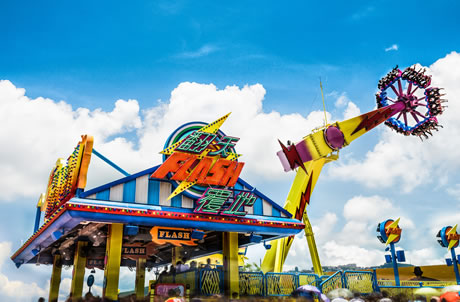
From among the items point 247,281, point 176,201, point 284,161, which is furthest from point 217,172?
point 284,161

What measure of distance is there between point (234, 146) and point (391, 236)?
23087mm

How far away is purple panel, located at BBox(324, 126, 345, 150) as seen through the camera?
32438 mm

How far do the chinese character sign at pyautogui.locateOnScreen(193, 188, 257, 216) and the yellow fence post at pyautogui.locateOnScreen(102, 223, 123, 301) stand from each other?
3685mm

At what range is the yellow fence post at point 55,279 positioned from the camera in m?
26.1

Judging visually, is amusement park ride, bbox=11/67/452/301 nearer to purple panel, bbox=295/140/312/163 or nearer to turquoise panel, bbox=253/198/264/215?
turquoise panel, bbox=253/198/264/215

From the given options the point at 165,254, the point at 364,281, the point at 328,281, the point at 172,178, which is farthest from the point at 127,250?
the point at 364,281

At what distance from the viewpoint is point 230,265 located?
19.3m

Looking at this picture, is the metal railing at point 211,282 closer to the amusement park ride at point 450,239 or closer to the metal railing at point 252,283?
the metal railing at point 252,283

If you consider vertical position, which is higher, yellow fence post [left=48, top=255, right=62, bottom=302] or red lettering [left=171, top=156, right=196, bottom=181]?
red lettering [left=171, top=156, right=196, bottom=181]

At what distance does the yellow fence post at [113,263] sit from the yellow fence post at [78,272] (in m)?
4.39

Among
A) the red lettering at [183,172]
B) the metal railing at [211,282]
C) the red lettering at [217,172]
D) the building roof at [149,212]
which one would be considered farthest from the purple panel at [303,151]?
the red lettering at [183,172]

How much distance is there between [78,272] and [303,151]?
20.4 meters

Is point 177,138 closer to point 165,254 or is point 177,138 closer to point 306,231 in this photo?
point 165,254

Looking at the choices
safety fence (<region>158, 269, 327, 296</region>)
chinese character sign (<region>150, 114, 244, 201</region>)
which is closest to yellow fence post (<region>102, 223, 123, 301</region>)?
chinese character sign (<region>150, 114, 244, 201</region>)
